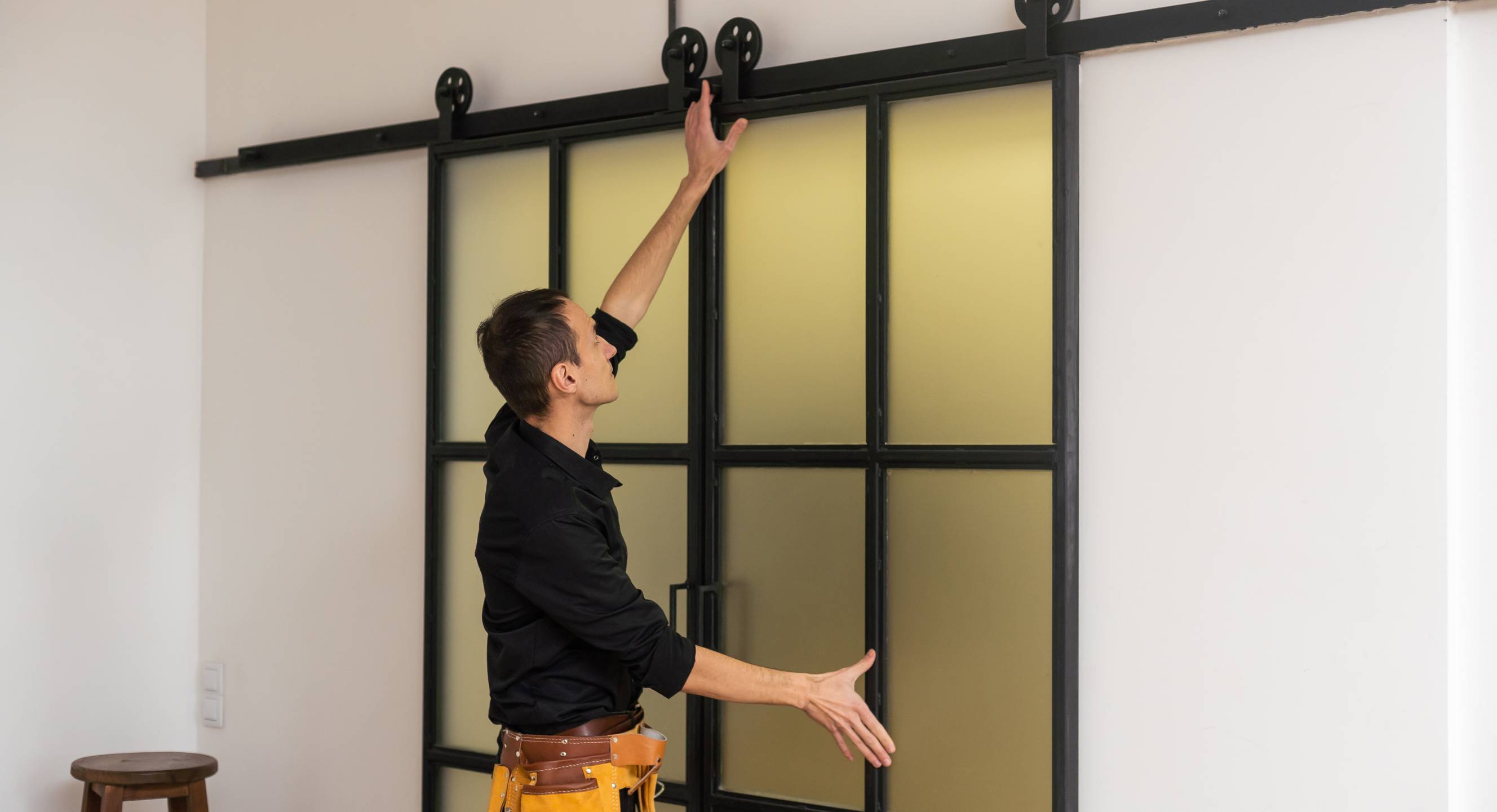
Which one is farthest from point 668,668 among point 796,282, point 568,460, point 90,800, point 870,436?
point 90,800

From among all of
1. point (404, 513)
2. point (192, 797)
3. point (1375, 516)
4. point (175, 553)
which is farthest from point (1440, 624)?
point (175, 553)

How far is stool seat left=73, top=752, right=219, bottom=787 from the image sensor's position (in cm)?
315

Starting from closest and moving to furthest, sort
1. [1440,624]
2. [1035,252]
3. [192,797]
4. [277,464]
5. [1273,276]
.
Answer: [1440,624], [1273,276], [1035,252], [192,797], [277,464]

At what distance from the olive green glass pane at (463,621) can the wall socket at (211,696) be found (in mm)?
858

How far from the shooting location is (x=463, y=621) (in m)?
3.29

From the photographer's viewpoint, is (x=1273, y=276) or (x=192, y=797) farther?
(x=192, y=797)

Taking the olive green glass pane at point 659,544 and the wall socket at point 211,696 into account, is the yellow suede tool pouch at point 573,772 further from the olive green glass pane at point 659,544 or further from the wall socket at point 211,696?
the wall socket at point 211,696

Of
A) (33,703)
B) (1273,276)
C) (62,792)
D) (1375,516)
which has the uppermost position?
(1273,276)

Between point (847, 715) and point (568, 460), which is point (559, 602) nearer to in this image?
point (568, 460)

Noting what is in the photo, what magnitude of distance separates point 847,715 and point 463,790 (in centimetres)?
139

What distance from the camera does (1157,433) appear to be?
2453 mm

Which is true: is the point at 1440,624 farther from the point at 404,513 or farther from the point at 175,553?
the point at 175,553

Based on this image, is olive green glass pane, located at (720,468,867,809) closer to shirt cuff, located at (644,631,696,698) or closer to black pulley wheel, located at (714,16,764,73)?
shirt cuff, located at (644,631,696,698)

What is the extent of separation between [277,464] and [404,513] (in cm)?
49
